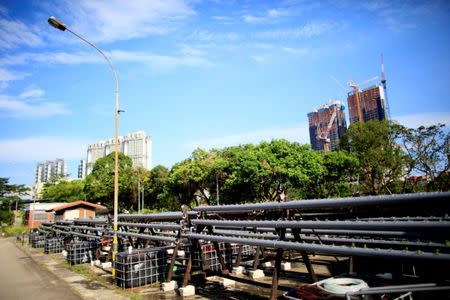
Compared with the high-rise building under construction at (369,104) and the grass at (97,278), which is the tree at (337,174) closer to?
the grass at (97,278)

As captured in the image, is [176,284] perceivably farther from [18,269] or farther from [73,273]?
[18,269]

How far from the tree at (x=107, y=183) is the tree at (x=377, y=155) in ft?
152

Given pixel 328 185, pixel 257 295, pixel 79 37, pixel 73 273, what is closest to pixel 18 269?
pixel 73 273

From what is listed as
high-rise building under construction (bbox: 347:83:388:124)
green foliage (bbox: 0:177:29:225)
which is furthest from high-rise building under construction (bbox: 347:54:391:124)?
green foliage (bbox: 0:177:29:225)

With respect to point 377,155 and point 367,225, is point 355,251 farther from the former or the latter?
point 377,155

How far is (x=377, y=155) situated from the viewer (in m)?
38.5

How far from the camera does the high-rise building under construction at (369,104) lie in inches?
4906

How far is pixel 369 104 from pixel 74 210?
124581mm

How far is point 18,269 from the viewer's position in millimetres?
15266

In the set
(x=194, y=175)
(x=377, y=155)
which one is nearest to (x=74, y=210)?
(x=194, y=175)

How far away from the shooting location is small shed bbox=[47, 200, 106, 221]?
155ft

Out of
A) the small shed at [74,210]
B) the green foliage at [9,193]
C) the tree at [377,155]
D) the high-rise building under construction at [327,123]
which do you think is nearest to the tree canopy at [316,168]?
the tree at [377,155]

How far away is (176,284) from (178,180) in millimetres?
35163

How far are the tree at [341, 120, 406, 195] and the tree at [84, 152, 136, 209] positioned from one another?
46.2m
